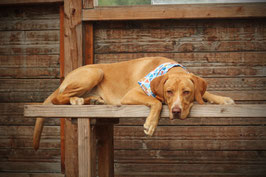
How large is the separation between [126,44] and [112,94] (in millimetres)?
903

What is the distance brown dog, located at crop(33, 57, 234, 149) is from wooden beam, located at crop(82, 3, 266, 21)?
751 mm

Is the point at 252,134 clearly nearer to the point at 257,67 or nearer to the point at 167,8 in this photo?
the point at 257,67

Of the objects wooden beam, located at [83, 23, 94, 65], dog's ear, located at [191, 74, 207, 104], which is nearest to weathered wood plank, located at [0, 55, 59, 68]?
wooden beam, located at [83, 23, 94, 65]

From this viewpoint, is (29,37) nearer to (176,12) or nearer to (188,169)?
(176,12)

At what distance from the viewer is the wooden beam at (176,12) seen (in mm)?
3844

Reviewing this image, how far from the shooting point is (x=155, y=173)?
4164mm

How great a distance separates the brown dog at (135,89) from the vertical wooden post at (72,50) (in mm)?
568

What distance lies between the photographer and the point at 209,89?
158 inches

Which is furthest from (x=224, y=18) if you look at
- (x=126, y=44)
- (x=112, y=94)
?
(x=112, y=94)

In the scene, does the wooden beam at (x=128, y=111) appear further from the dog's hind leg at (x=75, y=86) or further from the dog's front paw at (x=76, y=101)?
the dog's hind leg at (x=75, y=86)

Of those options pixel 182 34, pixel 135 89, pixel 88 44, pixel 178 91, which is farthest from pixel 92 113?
pixel 182 34

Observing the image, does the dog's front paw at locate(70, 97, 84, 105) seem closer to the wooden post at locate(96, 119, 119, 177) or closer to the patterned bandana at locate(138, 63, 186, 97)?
the wooden post at locate(96, 119, 119, 177)

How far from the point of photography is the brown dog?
253 cm

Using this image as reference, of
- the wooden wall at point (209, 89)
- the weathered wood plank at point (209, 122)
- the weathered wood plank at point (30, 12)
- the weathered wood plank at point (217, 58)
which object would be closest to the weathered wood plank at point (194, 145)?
the wooden wall at point (209, 89)
